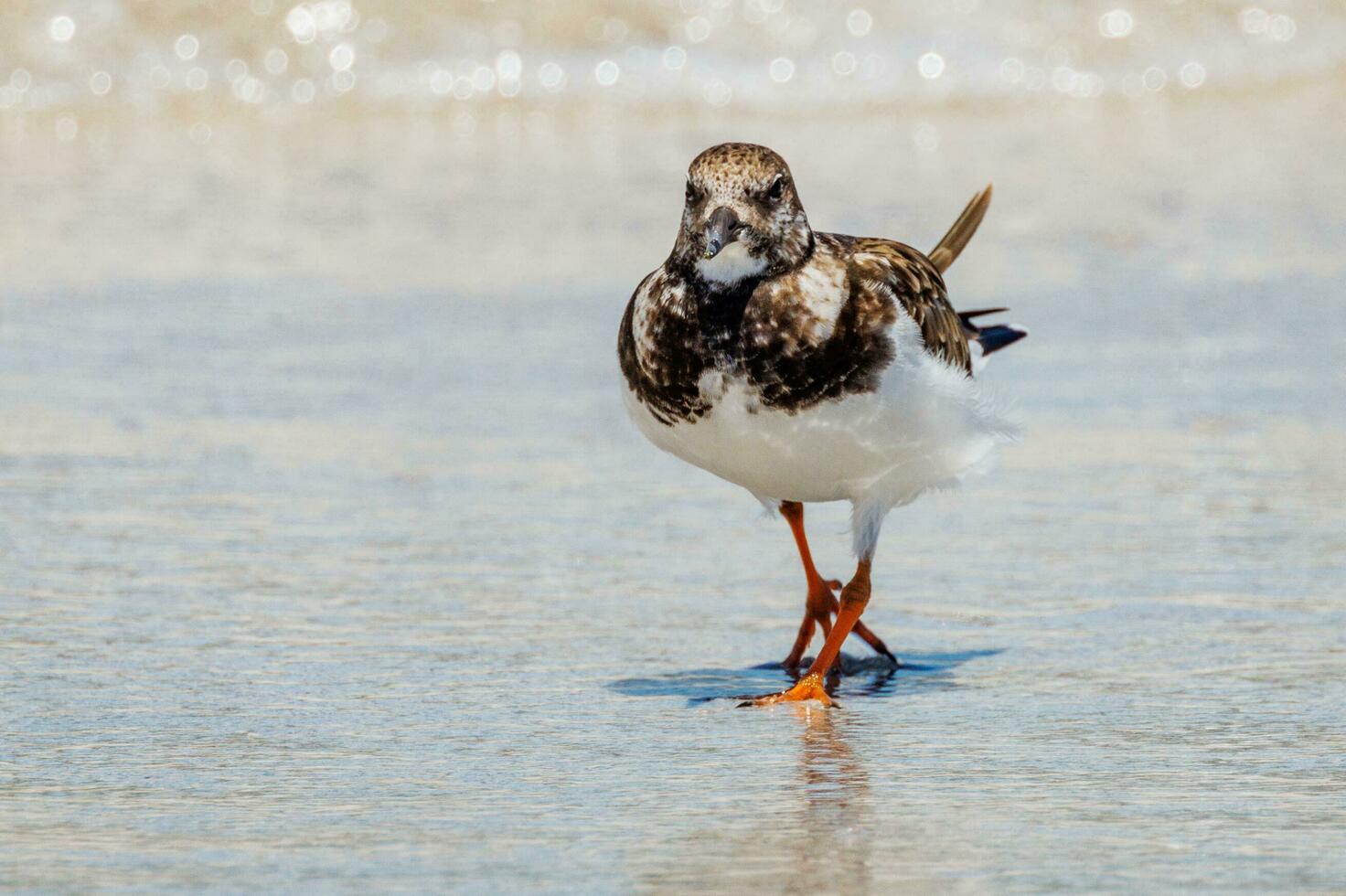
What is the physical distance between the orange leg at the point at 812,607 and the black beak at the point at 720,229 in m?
1.11

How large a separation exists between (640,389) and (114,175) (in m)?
11.1

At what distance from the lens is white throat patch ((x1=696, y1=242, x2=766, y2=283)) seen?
17.6ft

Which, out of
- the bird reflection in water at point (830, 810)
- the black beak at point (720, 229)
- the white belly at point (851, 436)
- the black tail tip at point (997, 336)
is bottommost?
the bird reflection in water at point (830, 810)

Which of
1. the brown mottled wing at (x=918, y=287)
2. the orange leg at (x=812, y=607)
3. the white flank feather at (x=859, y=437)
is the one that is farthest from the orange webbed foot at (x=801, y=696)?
the brown mottled wing at (x=918, y=287)

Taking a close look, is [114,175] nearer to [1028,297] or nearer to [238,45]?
[238,45]

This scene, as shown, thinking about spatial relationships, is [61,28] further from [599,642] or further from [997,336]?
[599,642]

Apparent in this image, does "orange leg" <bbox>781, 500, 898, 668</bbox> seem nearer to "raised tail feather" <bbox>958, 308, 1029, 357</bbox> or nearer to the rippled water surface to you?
the rippled water surface

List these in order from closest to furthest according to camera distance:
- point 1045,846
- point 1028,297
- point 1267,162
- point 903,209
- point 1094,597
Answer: point 1045,846 < point 1094,597 < point 1028,297 < point 903,209 < point 1267,162

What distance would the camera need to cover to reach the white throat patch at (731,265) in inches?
211

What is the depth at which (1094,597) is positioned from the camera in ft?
21.2

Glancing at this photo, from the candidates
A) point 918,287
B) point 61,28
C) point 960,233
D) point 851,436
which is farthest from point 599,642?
point 61,28

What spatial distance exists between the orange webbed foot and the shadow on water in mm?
111

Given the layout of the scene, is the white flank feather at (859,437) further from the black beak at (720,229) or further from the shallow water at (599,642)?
the shallow water at (599,642)

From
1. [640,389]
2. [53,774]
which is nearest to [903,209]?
[640,389]
